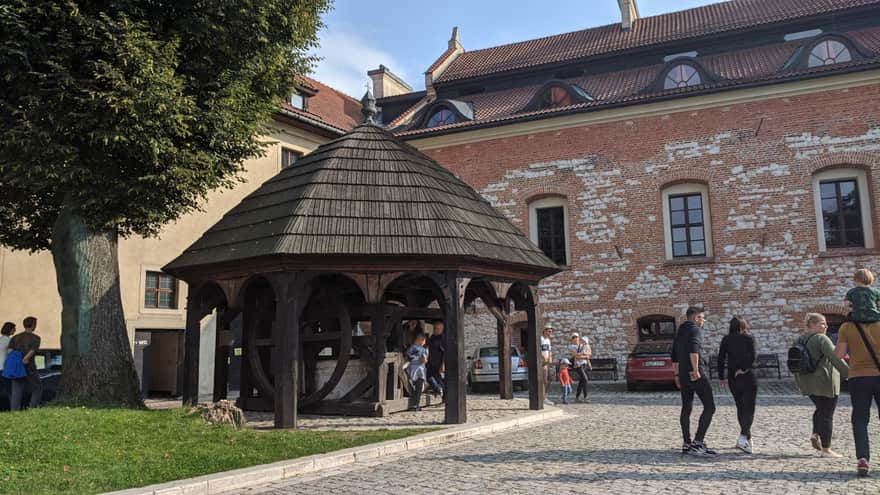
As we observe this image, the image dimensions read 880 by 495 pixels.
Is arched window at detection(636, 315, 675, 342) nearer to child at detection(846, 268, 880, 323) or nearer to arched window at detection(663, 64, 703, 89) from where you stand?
arched window at detection(663, 64, 703, 89)

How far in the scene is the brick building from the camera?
19.1 m

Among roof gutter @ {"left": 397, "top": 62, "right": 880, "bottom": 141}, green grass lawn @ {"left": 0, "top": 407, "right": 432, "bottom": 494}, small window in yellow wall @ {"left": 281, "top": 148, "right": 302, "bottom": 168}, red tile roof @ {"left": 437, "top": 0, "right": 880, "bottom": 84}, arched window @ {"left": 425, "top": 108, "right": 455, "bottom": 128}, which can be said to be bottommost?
green grass lawn @ {"left": 0, "top": 407, "right": 432, "bottom": 494}

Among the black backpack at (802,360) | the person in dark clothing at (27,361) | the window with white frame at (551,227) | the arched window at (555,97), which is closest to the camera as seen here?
the black backpack at (802,360)

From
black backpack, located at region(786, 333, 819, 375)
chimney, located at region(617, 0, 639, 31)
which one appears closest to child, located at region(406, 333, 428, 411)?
black backpack, located at region(786, 333, 819, 375)

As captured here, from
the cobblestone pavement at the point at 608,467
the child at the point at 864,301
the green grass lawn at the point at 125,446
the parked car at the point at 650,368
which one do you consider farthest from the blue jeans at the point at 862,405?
the parked car at the point at 650,368

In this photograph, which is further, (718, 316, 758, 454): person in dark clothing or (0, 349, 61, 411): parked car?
(0, 349, 61, 411): parked car

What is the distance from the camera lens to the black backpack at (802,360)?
24.4ft

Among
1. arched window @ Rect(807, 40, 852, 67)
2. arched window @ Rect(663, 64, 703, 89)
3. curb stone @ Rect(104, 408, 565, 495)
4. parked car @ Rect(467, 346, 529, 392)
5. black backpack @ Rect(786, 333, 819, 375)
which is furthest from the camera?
arched window @ Rect(663, 64, 703, 89)

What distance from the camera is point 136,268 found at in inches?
726

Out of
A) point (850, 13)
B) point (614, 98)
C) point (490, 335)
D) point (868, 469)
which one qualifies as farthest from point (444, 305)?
point (850, 13)

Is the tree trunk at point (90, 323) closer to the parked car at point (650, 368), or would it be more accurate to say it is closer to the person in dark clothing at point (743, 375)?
the person in dark clothing at point (743, 375)

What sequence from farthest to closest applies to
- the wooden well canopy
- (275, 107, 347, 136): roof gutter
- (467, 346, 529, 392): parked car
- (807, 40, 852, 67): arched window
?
1. (275, 107, 347, 136): roof gutter
2. (807, 40, 852, 67): arched window
3. (467, 346, 529, 392): parked car
4. the wooden well canopy

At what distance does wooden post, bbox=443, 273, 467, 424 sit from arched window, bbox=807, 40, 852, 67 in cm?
1561

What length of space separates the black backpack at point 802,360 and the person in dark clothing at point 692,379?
91cm
